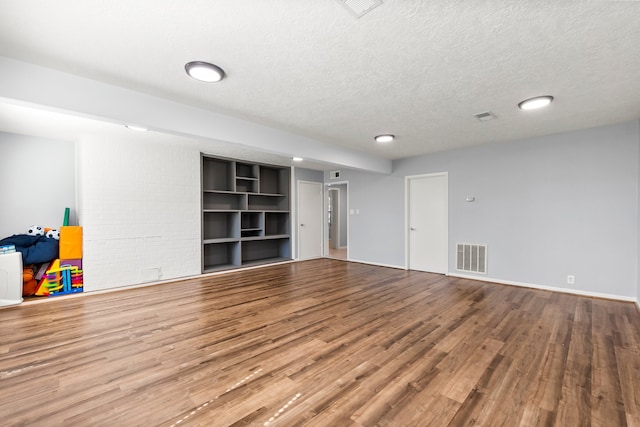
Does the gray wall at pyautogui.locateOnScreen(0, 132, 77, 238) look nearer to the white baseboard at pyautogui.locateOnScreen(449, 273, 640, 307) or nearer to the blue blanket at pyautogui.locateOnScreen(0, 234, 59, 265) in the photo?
the blue blanket at pyautogui.locateOnScreen(0, 234, 59, 265)

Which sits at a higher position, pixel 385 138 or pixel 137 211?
pixel 385 138

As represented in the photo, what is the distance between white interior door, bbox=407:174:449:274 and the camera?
5.58 metres

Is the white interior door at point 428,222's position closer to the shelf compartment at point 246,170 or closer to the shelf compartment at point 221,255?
the shelf compartment at point 246,170

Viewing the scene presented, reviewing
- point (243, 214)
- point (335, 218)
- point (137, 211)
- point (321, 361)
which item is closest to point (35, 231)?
point (137, 211)

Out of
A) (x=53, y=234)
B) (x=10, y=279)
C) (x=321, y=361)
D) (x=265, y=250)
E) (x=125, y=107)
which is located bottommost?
(x=321, y=361)

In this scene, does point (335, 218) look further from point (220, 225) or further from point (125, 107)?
point (125, 107)

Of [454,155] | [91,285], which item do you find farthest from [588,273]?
[91,285]

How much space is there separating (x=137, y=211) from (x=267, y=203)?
309cm

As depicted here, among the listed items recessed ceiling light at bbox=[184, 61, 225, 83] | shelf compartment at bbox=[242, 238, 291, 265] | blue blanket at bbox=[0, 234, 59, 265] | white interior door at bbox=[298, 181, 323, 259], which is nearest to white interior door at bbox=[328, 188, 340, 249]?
white interior door at bbox=[298, 181, 323, 259]

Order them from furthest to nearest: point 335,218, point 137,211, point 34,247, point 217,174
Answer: point 335,218, point 217,174, point 137,211, point 34,247

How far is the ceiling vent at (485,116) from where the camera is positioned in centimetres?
333

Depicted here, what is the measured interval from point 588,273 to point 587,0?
4.02 m

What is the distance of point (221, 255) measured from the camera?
6406mm

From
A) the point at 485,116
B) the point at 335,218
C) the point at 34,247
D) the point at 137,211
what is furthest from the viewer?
the point at 335,218
